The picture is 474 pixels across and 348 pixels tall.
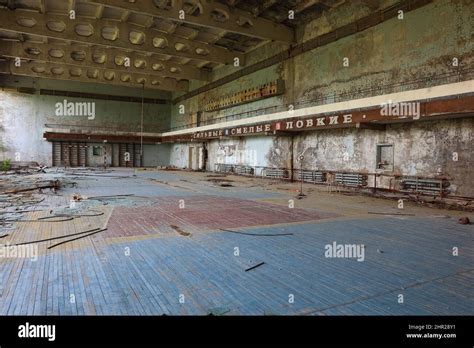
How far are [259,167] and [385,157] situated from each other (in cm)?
808

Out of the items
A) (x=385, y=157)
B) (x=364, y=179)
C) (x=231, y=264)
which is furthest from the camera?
(x=364, y=179)

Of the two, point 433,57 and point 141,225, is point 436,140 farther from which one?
point 141,225

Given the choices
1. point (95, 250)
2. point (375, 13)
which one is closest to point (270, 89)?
point (375, 13)

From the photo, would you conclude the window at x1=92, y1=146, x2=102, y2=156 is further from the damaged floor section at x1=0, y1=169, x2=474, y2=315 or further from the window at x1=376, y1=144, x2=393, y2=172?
the window at x1=376, y1=144, x2=393, y2=172

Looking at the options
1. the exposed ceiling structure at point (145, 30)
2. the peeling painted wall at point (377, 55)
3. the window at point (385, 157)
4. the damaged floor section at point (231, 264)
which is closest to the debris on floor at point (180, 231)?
the damaged floor section at point (231, 264)

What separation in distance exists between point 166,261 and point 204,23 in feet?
44.7

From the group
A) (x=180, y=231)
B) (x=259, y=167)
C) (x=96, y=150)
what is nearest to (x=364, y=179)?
(x=259, y=167)

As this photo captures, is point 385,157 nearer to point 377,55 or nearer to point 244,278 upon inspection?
point 377,55

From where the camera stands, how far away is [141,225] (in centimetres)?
577

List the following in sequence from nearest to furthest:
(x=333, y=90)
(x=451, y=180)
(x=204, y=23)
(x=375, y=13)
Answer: (x=451, y=180) < (x=375, y=13) < (x=333, y=90) < (x=204, y=23)

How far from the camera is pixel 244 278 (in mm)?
3297

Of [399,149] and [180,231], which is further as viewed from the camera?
[399,149]

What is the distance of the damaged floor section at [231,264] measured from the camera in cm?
270

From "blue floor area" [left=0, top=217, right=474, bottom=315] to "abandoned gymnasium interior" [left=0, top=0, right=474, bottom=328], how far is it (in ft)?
0.08
